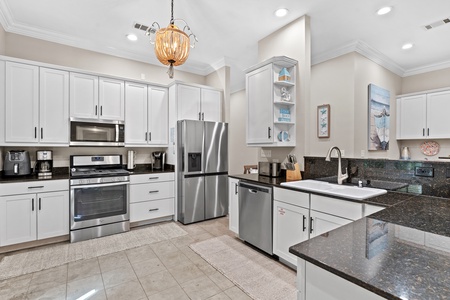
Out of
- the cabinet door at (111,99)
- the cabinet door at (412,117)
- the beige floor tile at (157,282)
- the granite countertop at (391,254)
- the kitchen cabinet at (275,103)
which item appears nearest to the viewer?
the granite countertop at (391,254)

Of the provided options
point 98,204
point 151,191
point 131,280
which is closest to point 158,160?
point 151,191

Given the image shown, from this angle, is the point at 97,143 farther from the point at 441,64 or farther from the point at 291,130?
the point at 441,64

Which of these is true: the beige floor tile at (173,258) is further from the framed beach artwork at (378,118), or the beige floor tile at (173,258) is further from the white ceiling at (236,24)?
the framed beach artwork at (378,118)

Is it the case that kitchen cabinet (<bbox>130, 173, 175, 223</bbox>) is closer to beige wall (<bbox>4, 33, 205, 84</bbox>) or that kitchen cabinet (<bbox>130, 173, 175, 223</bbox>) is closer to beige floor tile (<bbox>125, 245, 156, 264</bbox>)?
beige floor tile (<bbox>125, 245, 156, 264</bbox>)

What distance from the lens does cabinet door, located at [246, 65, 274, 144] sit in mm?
2928

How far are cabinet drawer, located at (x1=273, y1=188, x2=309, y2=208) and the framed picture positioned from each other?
86.0 inches

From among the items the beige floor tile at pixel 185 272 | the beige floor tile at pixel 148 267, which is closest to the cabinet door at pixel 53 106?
the beige floor tile at pixel 148 267

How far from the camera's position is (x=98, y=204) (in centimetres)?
329

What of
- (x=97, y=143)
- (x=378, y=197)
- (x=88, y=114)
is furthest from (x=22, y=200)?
(x=378, y=197)

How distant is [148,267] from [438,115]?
5564 millimetres

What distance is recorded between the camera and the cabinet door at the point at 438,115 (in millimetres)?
4156

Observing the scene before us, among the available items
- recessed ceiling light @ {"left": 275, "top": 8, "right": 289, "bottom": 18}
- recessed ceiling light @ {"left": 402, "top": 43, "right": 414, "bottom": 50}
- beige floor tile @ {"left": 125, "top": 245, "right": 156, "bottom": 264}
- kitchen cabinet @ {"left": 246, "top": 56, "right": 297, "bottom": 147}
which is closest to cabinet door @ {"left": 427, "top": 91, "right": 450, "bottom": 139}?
recessed ceiling light @ {"left": 402, "top": 43, "right": 414, "bottom": 50}

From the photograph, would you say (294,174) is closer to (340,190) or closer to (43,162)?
(340,190)

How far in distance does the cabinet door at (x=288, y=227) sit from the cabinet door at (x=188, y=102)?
236cm
